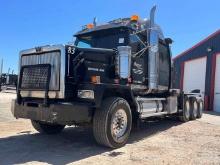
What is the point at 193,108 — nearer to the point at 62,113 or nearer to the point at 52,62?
the point at 52,62

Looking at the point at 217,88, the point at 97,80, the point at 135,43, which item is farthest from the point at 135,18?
the point at 217,88

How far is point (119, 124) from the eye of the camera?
784 centimetres

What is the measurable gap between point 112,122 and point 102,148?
655mm

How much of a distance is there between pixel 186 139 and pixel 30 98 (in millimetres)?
4393

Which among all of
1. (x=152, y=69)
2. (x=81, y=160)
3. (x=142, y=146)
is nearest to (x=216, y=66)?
(x=152, y=69)

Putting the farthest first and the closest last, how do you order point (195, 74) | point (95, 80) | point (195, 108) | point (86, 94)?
1. point (195, 74)
2. point (195, 108)
3. point (95, 80)
4. point (86, 94)

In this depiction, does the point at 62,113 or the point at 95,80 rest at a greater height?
Answer: the point at 95,80

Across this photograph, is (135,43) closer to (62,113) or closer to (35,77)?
(35,77)

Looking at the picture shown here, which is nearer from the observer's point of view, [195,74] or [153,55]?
[153,55]

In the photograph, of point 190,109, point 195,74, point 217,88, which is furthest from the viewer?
point 195,74

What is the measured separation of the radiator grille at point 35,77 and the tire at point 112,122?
1359 mm

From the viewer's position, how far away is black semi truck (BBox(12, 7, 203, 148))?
7.15 metres

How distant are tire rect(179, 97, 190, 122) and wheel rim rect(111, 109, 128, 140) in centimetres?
565

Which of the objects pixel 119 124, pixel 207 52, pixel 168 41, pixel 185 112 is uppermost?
pixel 207 52
